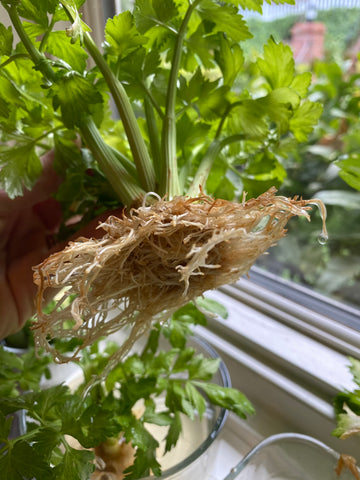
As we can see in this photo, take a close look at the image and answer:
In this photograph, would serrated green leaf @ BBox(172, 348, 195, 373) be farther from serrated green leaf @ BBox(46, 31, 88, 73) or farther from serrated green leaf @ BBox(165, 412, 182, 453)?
serrated green leaf @ BBox(46, 31, 88, 73)

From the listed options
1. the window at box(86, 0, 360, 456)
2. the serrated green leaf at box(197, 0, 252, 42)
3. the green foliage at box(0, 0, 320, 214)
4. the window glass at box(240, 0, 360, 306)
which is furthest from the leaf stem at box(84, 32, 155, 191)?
the window glass at box(240, 0, 360, 306)

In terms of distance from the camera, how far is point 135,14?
43cm

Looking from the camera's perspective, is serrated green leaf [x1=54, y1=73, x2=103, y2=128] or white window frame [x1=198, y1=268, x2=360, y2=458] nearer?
serrated green leaf [x1=54, y1=73, x2=103, y2=128]

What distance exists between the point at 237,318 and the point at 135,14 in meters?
0.54

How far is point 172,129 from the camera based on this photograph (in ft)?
1.56

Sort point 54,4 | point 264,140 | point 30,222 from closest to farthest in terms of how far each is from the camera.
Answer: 1. point 54,4
2. point 264,140
3. point 30,222

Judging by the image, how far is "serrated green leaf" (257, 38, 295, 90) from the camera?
1.54 ft

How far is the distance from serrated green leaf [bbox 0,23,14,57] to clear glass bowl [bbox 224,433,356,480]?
0.55m

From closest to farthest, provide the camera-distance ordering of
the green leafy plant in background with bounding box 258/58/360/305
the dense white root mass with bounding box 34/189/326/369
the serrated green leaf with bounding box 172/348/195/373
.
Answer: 1. the dense white root mass with bounding box 34/189/326/369
2. the serrated green leaf with bounding box 172/348/195/373
3. the green leafy plant in background with bounding box 258/58/360/305

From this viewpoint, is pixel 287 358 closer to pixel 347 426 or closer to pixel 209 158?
pixel 347 426

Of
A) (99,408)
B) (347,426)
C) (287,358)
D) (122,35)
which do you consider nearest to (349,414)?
(347,426)

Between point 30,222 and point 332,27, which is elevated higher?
point 332,27

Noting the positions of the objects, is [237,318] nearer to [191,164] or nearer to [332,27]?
[191,164]

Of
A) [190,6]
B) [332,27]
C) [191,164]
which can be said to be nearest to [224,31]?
[190,6]
